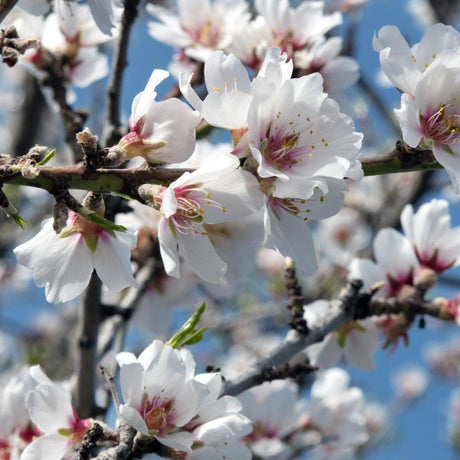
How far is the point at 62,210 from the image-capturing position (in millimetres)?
1067

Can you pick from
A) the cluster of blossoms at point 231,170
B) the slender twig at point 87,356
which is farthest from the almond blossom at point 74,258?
the slender twig at point 87,356

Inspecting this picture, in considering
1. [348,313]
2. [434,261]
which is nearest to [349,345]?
[348,313]

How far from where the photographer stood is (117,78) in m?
1.88

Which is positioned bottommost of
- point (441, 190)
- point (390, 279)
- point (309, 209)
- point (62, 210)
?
point (441, 190)

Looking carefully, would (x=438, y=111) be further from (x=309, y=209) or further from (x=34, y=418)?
(x=34, y=418)

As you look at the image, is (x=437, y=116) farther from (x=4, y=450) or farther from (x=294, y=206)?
(x=4, y=450)

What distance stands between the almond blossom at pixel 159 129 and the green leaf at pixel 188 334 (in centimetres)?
31

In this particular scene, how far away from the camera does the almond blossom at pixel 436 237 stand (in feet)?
5.65

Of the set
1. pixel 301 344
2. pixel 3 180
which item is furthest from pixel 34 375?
pixel 301 344

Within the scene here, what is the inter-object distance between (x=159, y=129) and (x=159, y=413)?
0.51m

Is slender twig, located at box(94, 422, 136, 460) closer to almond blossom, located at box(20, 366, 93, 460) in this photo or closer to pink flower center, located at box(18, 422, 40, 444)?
almond blossom, located at box(20, 366, 93, 460)

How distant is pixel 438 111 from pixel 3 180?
0.75 meters

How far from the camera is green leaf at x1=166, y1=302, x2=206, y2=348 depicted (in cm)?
128

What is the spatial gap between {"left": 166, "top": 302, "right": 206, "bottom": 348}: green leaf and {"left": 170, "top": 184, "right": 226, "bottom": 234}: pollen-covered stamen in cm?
21
